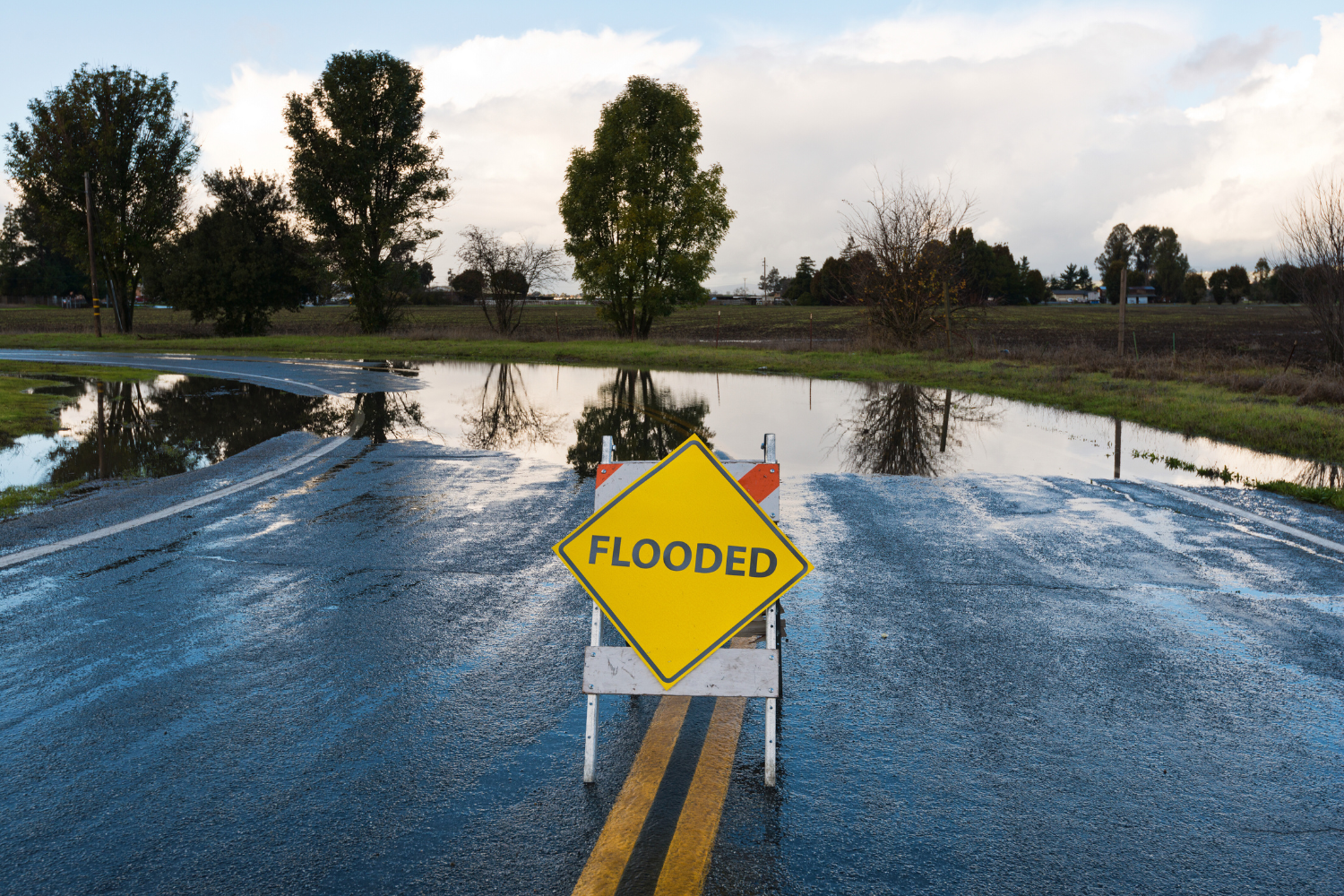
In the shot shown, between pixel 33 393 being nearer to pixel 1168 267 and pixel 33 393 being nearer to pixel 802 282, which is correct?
pixel 802 282

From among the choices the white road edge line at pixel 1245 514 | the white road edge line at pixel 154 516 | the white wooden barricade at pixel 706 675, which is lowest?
the white road edge line at pixel 1245 514

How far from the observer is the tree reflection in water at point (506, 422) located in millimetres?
14320

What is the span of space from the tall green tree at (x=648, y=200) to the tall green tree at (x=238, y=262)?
1568cm

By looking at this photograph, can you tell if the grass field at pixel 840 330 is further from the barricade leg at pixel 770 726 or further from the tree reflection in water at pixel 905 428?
the barricade leg at pixel 770 726

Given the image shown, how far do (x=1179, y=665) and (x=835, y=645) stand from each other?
1828 mm

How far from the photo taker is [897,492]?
10492 mm

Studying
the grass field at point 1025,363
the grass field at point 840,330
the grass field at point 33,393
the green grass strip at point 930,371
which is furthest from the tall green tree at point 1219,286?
the grass field at point 33,393

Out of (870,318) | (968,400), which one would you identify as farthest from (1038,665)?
(870,318)

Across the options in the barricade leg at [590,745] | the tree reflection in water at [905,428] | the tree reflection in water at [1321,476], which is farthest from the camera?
the tree reflection in water at [905,428]

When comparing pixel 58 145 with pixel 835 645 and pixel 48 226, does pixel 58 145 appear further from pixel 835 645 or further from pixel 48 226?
pixel 835 645

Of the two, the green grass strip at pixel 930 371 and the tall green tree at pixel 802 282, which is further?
the tall green tree at pixel 802 282

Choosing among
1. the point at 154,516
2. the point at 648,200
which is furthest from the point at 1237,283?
the point at 154,516

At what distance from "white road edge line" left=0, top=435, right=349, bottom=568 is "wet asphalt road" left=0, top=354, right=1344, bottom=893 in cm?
29

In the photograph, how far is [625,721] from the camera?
4.55 metres
